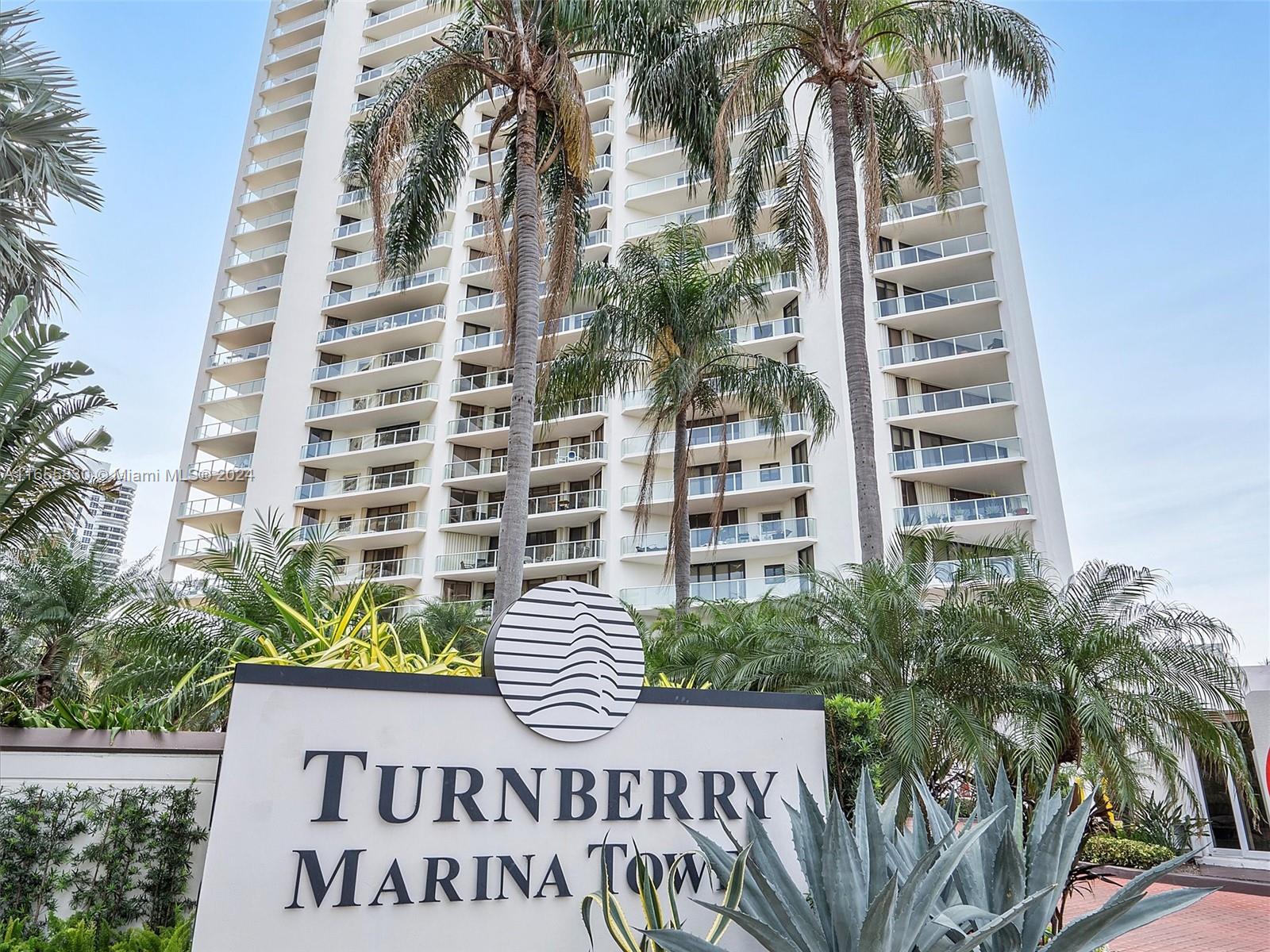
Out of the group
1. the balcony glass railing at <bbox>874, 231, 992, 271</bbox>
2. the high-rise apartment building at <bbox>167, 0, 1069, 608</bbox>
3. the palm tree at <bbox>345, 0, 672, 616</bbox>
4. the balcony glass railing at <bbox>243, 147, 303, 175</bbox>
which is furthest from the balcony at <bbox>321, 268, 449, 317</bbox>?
the palm tree at <bbox>345, 0, 672, 616</bbox>

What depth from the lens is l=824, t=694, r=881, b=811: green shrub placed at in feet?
22.5

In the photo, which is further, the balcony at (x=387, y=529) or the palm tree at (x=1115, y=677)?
the balcony at (x=387, y=529)

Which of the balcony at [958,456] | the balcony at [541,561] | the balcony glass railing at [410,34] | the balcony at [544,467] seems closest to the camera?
the balcony at [958,456]

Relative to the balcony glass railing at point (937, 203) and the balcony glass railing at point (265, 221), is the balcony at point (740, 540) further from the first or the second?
the balcony glass railing at point (265, 221)

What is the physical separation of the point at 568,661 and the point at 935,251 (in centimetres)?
3014

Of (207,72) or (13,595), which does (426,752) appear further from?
(13,595)

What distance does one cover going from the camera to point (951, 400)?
28.0 meters

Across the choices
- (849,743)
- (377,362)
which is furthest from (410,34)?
(849,743)

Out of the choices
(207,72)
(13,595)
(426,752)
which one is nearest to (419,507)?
(13,595)

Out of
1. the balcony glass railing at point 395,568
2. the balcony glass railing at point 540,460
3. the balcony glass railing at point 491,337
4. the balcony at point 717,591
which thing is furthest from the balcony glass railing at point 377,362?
the balcony at point 717,591

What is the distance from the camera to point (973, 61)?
45.5 feet

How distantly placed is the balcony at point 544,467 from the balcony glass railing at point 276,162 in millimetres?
21302

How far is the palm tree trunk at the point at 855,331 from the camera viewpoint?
1227 cm

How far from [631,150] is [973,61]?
23733 mm
